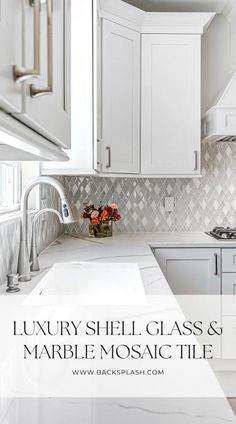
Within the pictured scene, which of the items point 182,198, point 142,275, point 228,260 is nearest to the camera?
point 142,275

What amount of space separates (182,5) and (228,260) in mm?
1847

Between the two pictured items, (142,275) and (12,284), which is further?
(142,275)

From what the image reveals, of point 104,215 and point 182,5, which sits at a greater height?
point 182,5

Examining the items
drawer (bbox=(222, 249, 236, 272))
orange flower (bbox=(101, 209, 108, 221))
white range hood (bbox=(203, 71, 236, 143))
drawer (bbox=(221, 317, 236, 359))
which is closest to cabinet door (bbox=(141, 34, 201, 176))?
white range hood (bbox=(203, 71, 236, 143))

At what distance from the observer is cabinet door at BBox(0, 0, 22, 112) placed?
1.52 ft

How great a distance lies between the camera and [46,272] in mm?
1651

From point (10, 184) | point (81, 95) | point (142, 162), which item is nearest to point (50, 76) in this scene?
point (10, 184)

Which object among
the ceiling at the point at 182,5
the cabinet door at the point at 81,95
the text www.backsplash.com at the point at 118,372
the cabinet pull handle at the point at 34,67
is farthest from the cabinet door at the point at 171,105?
the cabinet pull handle at the point at 34,67

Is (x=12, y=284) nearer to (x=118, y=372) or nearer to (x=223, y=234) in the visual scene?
(x=118, y=372)

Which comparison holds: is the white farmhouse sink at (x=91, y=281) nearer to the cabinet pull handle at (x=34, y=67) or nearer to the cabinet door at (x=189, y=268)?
the cabinet door at (x=189, y=268)

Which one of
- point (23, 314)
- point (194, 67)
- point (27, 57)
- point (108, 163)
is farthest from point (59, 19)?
point (194, 67)

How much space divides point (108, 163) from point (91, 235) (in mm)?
557

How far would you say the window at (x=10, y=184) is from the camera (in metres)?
2.03

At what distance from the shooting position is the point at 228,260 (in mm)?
2633
